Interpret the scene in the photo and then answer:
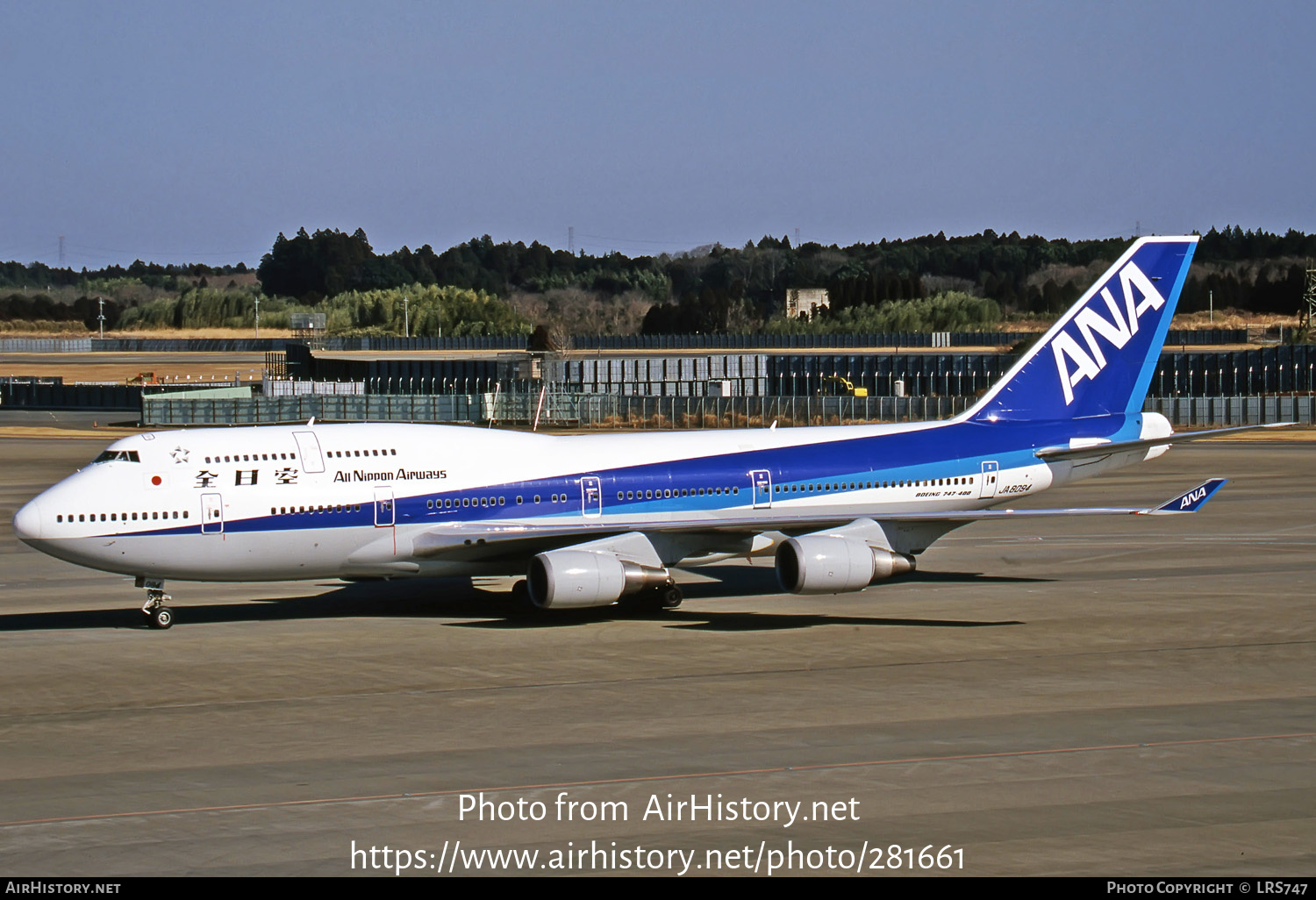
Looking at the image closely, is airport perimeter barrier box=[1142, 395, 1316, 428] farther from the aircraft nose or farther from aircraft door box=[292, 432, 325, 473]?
the aircraft nose

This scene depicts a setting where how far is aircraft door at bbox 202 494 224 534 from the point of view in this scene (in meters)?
31.5

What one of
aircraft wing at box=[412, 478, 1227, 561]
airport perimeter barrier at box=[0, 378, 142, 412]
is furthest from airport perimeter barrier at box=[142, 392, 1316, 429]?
aircraft wing at box=[412, 478, 1227, 561]

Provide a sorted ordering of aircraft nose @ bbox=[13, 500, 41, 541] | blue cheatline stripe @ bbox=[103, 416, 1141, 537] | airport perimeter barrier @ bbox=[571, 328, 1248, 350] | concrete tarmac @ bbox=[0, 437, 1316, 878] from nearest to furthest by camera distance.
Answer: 1. concrete tarmac @ bbox=[0, 437, 1316, 878]
2. aircraft nose @ bbox=[13, 500, 41, 541]
3. blue cheatline stripe @ bbox=[103, 416, 1141, 537]
4. airport perimeter barrier @ bbox=[571, 328, 1248, 350]

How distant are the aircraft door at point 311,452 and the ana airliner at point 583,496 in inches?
1.9

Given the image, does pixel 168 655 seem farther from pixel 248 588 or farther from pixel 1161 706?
pixel 1161 706

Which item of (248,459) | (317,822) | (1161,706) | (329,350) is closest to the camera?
(317,822)

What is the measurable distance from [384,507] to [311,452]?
2026 millimetres

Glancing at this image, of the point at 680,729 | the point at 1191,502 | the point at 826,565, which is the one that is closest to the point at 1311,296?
the point at 1191,502

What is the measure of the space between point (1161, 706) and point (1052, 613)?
959 centimetres

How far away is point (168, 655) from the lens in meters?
29.6

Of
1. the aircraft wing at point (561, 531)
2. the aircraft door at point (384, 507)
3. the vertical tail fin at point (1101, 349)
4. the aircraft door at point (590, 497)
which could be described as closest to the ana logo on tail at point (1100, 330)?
the vertical tail fin at point (1101, 349)

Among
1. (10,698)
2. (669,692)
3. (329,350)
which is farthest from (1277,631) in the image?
(329,350)

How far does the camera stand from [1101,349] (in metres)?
39.8

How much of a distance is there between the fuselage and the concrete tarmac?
179 centimetres
